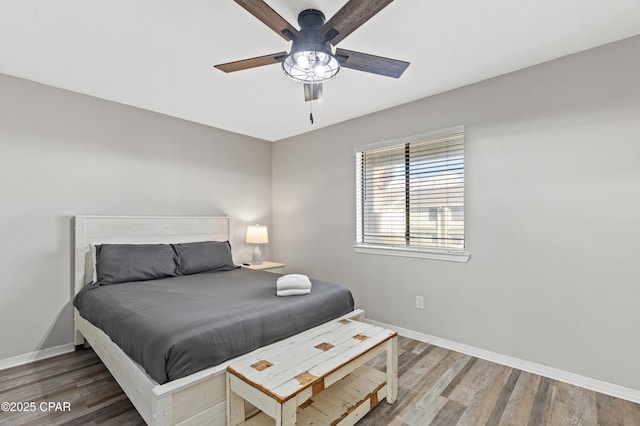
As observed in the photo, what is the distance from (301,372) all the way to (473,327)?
1901 mm

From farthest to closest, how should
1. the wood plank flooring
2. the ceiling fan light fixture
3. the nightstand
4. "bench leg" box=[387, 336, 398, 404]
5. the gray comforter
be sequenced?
1. the nightstand
2. "bench leg" box=[387, 336, 398, 404]
3. the wood plank flooring
4. the ceiling fan light fixture
5. the gray comforter

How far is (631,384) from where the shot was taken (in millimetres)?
2125

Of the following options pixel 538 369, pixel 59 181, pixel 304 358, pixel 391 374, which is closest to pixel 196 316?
pixel 304 358

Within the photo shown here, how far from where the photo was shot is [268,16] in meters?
1.55

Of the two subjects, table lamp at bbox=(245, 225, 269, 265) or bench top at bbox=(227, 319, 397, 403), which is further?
table lamp at bbox=(245, 225, 269, 265)

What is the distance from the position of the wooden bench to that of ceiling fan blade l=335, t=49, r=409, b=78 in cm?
174

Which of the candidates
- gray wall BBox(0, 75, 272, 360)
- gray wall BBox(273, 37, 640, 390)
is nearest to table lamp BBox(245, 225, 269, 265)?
gray wall BBox(0, 75, 272, 360)

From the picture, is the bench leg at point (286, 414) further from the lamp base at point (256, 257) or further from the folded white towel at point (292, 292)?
the lamp base at point (256, 257)

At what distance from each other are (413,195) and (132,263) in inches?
111

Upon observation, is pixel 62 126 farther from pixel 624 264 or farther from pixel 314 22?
pixel 624 264

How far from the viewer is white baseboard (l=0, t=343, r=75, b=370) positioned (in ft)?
8.63

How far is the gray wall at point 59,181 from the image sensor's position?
8.82 ft

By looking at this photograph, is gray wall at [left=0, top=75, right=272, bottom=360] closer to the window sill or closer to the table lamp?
the table lamp

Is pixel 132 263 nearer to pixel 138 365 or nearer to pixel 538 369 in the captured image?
pixel 138 365
